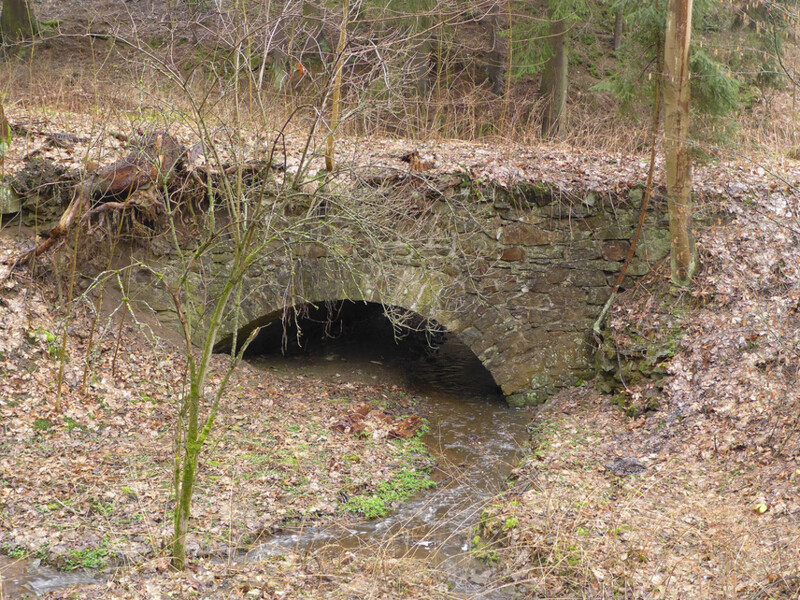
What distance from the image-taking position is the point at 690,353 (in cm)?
707

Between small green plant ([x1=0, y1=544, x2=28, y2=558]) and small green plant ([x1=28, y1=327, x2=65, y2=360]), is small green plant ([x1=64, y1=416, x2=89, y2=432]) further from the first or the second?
small green plant ([x1=0, y1=544, x2=28, y2=558])

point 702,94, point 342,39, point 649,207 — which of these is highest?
point 342,39

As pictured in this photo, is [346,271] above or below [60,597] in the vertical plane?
above

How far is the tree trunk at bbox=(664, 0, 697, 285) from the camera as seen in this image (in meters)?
6.96

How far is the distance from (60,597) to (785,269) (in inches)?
285

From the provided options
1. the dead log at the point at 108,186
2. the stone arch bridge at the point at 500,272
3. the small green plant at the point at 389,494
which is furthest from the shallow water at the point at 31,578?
the stone arch bridge at the point at 500,272

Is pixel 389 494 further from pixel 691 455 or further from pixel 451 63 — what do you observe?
pixel 451 63

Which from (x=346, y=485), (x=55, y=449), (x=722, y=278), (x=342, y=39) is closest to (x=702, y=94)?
(x=722, y=278)

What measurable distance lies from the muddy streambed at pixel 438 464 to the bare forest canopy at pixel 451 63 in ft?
10.2

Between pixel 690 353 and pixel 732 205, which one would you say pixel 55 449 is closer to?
pixel 690 353

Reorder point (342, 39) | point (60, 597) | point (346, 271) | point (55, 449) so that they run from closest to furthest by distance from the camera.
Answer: point (60, 597)
point (55, 449)
point (342, 39)
point (346, 271)

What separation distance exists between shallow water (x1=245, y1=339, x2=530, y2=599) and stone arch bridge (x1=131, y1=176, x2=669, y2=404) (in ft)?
2.89

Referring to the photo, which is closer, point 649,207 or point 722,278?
point 722,278

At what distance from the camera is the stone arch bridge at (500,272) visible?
785 cm
